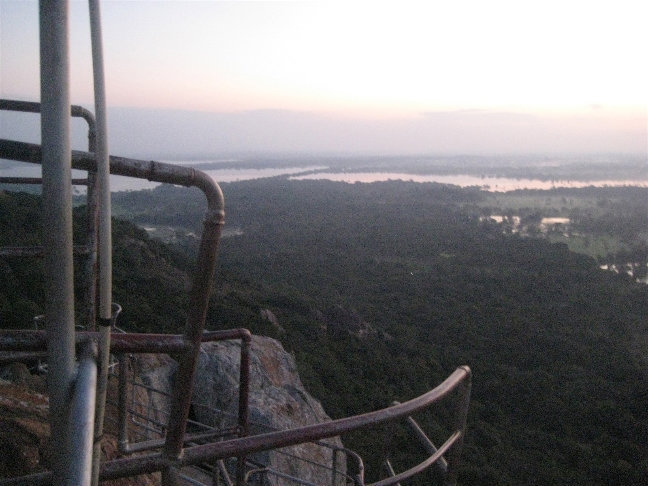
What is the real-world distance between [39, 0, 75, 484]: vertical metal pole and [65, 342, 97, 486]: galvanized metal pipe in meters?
0.01

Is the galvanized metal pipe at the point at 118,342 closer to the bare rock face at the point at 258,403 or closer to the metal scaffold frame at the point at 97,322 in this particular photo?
the metal scaffold frame at the point at 97,322

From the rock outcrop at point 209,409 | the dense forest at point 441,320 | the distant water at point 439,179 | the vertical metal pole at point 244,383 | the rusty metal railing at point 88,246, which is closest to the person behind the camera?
the rusty metal railing at point 88,246

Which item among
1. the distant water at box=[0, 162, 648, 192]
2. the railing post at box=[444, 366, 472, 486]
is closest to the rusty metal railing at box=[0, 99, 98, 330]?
the railing post at box=[444, 366, 472, 486]

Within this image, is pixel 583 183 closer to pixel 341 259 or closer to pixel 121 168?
pixel 341 259

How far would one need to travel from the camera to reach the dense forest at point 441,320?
11672 mm

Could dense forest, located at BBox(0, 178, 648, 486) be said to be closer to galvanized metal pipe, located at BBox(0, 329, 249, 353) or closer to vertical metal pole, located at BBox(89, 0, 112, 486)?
galvanized metal pipe, located at BBox(0, 329, 249, 353)

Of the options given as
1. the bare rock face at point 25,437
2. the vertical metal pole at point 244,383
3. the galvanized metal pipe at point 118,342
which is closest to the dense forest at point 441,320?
the bare rock face at point 25,437

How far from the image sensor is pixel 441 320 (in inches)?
872

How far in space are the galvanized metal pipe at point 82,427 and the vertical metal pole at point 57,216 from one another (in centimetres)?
1

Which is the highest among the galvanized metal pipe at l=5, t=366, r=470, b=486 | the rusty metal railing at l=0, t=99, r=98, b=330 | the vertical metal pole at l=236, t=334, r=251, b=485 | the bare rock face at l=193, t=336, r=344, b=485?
the rusty metal railing at l=0, t=99, r=98, b=330

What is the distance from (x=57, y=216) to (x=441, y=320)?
22303mm

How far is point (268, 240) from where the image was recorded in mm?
38375

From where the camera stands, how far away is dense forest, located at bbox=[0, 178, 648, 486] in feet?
38.3

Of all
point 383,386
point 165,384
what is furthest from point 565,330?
point 165,384
